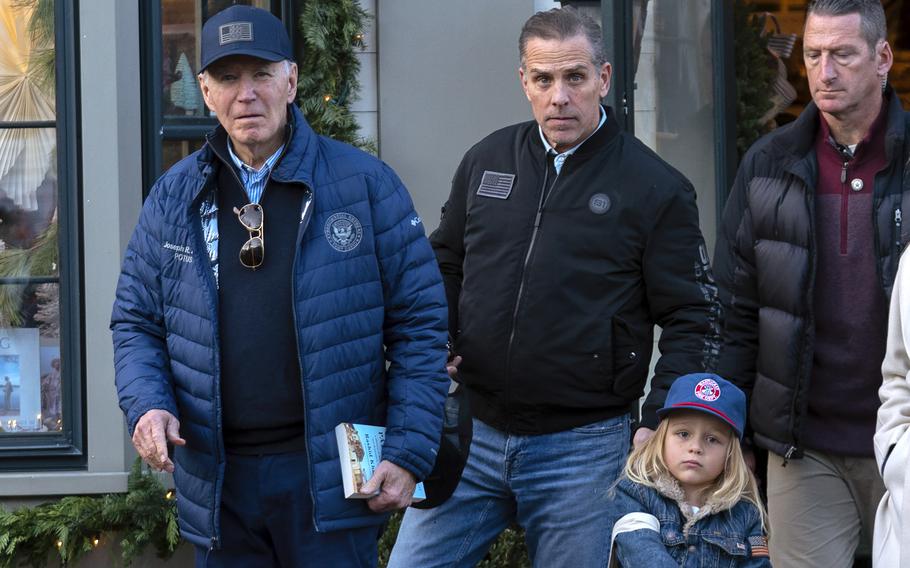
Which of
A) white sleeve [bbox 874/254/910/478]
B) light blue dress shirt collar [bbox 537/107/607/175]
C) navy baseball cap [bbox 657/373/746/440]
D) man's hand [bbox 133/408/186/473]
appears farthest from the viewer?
light blue dress shirt collar [bbox 537/107/607/175]

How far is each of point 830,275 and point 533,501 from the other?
3.71ft

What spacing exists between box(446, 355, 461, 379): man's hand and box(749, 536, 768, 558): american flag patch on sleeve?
1.00m

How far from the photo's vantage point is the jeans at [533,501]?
167 inches

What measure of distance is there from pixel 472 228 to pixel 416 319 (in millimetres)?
594

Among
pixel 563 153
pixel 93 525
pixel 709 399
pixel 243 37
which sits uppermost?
pixel 243 37

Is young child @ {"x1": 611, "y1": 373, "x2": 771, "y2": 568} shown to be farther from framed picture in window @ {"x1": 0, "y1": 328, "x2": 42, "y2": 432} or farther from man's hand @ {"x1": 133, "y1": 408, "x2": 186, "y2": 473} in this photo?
framed picture in window @ {"x1": 0, "y1": 328, "x2": 42, "y2": 432}

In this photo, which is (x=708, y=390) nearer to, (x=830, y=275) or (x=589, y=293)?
(x=589, y=293)

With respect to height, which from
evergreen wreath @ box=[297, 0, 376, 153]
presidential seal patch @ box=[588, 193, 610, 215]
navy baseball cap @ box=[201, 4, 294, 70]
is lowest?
presidential seal patch @ box=[588, 193, 610, 215]

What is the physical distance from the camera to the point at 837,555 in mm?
→ 4516

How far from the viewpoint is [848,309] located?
4.41 metres

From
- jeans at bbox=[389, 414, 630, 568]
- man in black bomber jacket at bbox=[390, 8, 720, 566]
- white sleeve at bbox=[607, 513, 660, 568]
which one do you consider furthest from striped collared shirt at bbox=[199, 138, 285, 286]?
white sleeve at bbox=[607, 513, 660, 568]

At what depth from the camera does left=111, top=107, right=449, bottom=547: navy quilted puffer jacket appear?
3770mm

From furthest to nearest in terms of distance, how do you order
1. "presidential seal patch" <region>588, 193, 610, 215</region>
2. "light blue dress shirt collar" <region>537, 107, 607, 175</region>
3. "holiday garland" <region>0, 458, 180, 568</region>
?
1. "holiday garland" <region>0, 458, 180, 568</region>
2. "light blue dress shirt collar" <region>537, 107, 607, 175</region>
3. "presidential seal patch" <region>588, 193, 610, 215</region>

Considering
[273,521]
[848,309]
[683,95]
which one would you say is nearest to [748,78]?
[683,95]
